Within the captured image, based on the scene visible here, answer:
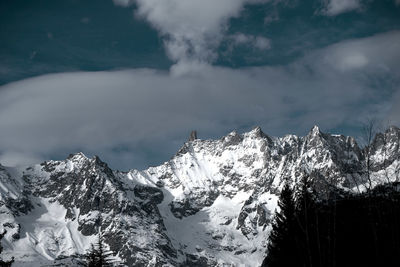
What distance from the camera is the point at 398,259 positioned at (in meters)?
28.0

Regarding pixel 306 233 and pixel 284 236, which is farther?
pixel 284 236

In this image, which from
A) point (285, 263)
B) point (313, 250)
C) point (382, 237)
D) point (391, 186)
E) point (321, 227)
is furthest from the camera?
point (285, 263)

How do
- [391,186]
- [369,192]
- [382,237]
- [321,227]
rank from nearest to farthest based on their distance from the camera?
[369,192] → [391,186] → [321,227] → [382,237]

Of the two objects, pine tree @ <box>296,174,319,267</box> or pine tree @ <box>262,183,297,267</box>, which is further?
pine tree @ <box>262,183,297,267</box>

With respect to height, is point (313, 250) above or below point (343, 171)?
below

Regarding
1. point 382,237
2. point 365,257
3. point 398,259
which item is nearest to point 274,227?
point 365,257

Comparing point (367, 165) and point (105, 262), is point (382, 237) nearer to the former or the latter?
point (367, 165)

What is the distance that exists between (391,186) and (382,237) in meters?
12.7

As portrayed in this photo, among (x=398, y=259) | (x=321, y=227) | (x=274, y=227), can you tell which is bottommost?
(x=398, y=259)

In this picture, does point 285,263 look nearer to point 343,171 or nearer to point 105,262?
point 105,262

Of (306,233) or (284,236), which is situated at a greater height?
(284,236)

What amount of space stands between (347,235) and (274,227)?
8.73m

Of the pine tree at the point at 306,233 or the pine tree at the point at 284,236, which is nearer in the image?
the pine tree at the point at 306,233

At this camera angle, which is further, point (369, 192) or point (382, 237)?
point (382, 237)
